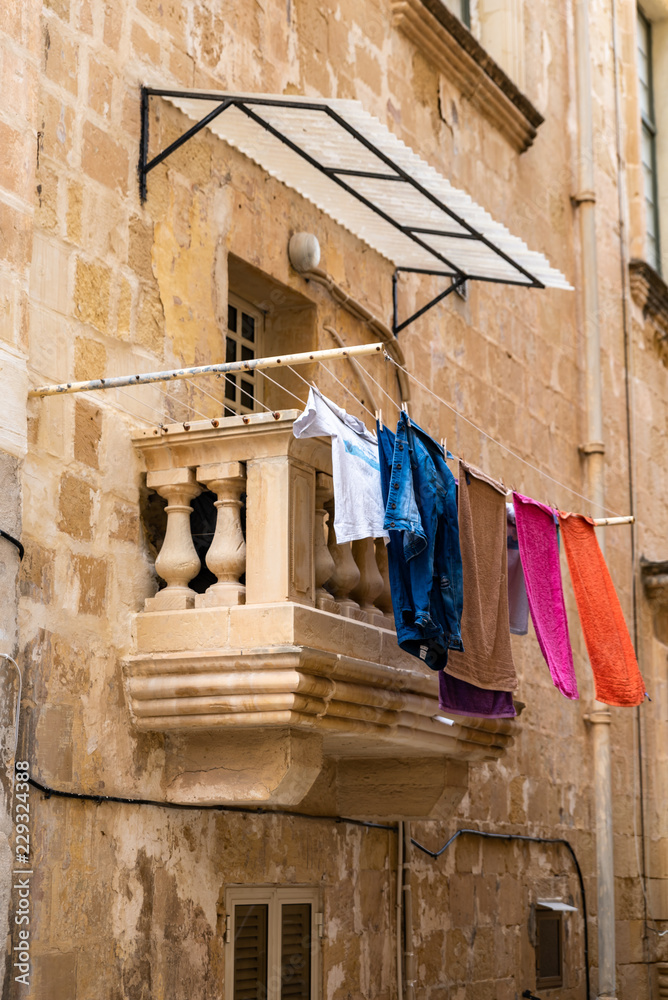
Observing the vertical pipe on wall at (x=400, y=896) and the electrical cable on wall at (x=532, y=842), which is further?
the electrical cable on wall at (x=532, y=842)

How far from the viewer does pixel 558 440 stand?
468 inches

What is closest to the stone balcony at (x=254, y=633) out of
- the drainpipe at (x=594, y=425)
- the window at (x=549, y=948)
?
the window at (x=549, y=948)

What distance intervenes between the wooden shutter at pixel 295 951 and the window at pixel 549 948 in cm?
318

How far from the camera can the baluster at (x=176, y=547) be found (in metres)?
6.34

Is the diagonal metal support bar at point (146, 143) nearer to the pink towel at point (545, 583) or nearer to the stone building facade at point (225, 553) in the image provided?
the stone building facade at point (225, 553)

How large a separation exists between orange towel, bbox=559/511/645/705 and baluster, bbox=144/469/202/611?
7.16 ft

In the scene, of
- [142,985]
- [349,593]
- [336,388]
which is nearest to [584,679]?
[336,388]

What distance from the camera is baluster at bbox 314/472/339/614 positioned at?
6.46m

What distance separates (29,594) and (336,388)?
3244 mm

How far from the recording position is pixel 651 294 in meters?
14.1

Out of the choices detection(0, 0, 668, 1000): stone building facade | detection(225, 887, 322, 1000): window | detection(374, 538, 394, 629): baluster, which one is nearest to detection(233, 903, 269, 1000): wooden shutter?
detection(225, 887, 322, 1000): window

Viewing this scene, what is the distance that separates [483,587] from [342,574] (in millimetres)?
803

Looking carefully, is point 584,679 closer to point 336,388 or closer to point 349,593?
point 336,388

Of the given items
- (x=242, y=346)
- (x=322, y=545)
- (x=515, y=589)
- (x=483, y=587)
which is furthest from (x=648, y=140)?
(x=322, y=545)
